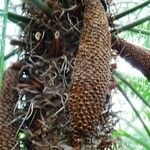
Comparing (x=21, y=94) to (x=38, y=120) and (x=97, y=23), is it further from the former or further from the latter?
(x=97, y=23)

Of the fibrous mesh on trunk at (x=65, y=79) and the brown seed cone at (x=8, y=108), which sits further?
the brown seed cone at (x=8, y=108)

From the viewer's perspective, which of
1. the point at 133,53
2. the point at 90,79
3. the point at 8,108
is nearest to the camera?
the point at 90,79

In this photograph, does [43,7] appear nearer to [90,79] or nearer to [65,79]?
[65,79]

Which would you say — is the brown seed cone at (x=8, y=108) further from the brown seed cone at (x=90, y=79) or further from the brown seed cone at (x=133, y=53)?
the brown seed cone at (x=133, y=53)

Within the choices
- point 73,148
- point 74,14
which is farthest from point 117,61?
point 73,148

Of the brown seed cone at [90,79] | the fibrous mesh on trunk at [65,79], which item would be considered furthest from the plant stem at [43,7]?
the brown seed cone at [90,79]

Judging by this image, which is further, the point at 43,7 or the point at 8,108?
the point at 43,7

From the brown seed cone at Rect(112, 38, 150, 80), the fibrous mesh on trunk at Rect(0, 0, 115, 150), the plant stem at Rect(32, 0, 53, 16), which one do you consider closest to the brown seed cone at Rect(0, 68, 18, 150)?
the fibrous mesh on trunk at Rect(0, 0, 115, 150)

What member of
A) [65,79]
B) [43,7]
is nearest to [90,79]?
[65,79]
